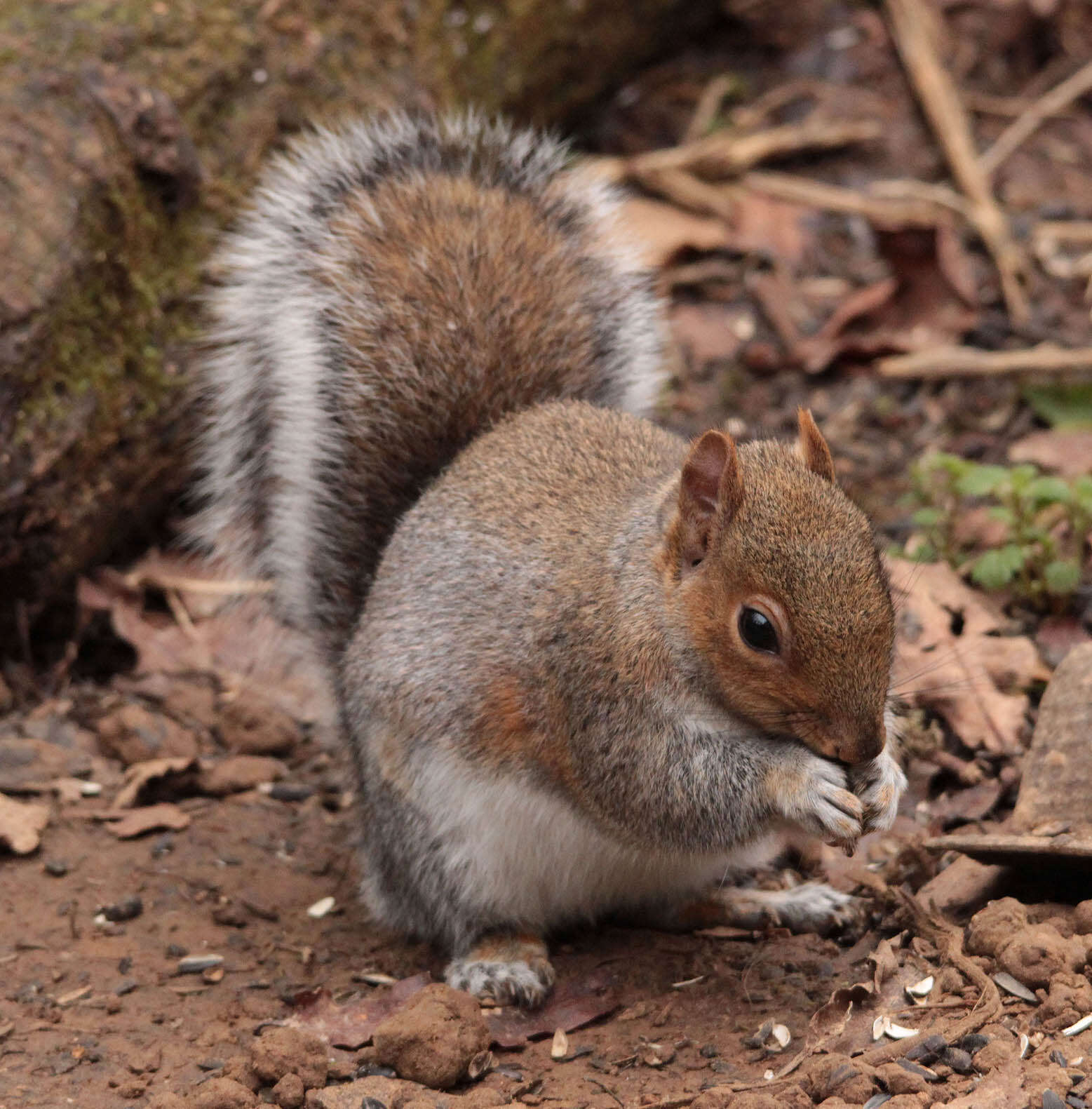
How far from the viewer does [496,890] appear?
3.40 m

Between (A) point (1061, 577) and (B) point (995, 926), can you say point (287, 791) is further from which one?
(A) point (1061, 577)

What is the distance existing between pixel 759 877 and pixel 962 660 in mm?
789

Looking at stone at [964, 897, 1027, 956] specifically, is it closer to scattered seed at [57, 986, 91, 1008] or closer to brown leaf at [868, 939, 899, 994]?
brown leaf at [868, 939, 899, 994]

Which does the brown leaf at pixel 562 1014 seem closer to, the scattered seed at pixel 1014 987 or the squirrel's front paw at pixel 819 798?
the squirrel's front paw at pixel 819 798

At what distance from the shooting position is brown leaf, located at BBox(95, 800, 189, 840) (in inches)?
155

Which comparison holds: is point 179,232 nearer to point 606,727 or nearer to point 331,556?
point 331,556

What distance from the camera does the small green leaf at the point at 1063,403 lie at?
4.98 m

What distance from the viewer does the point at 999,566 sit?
3959 millimetres

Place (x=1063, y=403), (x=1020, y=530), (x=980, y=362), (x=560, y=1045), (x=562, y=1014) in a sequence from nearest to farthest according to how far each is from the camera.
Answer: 1. (x=560, y=1045)
2. (x=562, y=1014)
3. (x=1020, y=530)
4. (x=1063, y=403)
5. (x=980, y=362)

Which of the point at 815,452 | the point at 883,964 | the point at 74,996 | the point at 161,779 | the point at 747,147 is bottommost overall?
the point at 74,996

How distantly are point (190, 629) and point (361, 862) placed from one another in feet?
4.68

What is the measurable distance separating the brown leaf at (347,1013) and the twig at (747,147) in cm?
407

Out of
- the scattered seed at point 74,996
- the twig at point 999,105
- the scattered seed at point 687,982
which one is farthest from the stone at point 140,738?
the twig at point 999,105

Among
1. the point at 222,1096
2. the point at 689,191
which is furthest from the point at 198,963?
the point at 689,191
